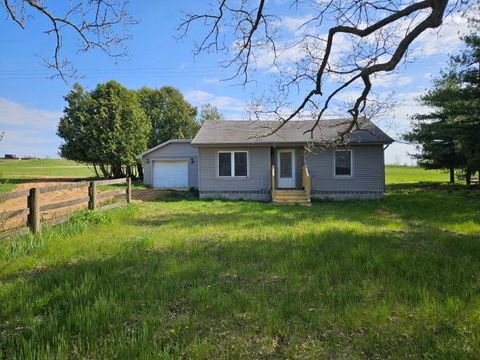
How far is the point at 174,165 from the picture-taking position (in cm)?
2298

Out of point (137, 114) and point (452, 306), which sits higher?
point (137, 114)

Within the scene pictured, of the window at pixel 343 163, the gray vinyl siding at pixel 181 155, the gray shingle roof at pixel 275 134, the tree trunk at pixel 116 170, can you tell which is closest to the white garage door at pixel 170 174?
the gray vinyl siding at pixel 181 155

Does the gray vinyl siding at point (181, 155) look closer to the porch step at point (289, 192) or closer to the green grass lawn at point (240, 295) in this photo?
the porch step at point (289, 192)

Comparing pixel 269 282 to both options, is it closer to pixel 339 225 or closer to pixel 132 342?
pixel 132 342

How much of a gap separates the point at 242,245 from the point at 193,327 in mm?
3512

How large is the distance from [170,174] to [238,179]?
7.56 metres

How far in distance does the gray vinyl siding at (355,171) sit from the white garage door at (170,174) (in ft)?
30.8

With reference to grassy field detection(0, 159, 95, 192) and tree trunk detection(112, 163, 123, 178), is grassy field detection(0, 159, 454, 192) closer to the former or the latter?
grassy field detection(0, 159, 95, 192)

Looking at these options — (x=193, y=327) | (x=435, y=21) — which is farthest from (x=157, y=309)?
(x=435, y=21)

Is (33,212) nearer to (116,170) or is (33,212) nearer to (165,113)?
(116,170)

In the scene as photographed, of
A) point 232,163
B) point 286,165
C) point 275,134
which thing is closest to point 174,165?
point 232,163

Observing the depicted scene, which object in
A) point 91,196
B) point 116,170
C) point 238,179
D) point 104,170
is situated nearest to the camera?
point 91,196

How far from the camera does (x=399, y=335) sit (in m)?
3.11

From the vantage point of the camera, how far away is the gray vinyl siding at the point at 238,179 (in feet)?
55.9
